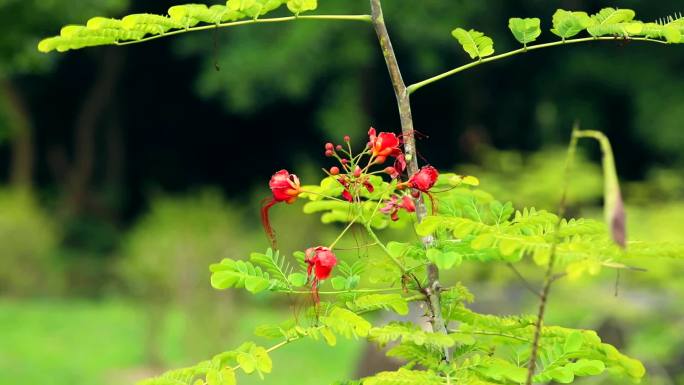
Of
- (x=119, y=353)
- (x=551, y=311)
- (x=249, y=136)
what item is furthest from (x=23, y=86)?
(x=551, y=311)

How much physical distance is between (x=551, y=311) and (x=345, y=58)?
9233mm

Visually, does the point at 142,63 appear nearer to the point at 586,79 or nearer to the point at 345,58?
the point at 345,58

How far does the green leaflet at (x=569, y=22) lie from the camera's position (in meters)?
1.76

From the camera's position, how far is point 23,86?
18031 millimetres

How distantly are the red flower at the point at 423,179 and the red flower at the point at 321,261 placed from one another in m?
0.17

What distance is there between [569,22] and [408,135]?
1.10 feet

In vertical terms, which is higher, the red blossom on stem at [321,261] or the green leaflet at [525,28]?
the green leaflet at [525,28]

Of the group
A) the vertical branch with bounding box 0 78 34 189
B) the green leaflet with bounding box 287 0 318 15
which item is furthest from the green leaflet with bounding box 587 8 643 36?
the vertical branch with bounding box 0 78 34 189

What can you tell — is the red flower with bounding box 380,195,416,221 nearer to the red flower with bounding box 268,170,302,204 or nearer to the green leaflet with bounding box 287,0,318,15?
the red flower with bounding box 268,170,302,204

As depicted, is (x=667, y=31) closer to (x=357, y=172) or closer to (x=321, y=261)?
(x=357, y=172)

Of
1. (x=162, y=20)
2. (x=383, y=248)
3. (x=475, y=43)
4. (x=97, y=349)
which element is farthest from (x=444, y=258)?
(x=97, y=349)

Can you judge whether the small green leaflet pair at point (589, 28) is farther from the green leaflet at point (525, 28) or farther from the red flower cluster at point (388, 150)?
the red flower cluster at point (388, 150)

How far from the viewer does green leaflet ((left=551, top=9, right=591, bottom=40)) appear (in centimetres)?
176

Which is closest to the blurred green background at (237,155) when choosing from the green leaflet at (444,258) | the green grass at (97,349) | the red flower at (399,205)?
the green grass at (97,349)
